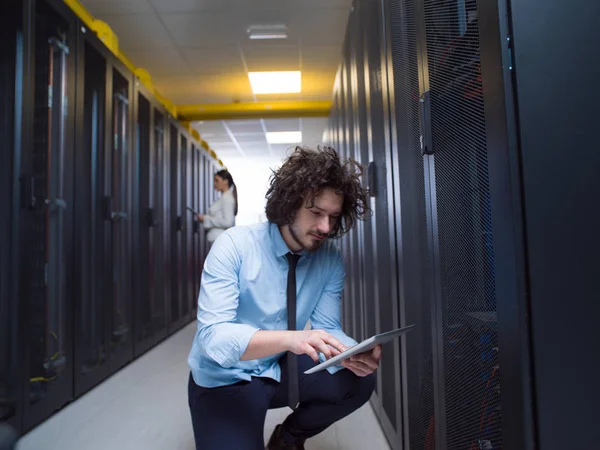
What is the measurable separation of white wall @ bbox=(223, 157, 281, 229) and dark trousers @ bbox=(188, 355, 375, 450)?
7074mm

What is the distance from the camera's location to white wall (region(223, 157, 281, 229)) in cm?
963

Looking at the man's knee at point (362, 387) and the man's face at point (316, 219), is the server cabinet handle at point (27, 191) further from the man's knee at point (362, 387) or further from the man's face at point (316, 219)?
the man's knee at point (362, 387)

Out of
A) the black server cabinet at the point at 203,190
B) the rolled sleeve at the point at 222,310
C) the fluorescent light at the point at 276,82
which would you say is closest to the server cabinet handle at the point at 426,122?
the rolled sleeve at the point at 222,310

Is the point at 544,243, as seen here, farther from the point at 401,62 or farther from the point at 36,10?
the point at 36,10

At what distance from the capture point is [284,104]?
584cm

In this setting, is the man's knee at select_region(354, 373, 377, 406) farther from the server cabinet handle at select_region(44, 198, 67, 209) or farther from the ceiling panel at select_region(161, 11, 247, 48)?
the ceiling panel at select_region(161, 11, 247, 48)

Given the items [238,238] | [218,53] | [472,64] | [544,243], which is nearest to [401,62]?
[472,64]

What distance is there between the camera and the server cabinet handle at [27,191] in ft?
6.01

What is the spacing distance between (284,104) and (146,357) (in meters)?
3.73

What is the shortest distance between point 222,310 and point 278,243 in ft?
0.96

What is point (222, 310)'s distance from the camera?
3.88 ft

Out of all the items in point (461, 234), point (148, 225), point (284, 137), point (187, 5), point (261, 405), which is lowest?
point (261, 405)

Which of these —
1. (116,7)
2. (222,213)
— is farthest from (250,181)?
(116,7)

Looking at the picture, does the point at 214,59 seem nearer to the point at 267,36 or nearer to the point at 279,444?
the point at 267,36
